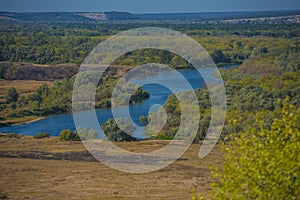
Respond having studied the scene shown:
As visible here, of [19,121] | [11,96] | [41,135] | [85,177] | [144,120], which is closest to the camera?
[85,177]

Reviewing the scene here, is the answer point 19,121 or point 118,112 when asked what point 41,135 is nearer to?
point 19,121

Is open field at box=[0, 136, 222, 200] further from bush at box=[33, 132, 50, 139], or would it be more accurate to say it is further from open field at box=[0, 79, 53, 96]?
open field at box=[0, 79, 53, 96]

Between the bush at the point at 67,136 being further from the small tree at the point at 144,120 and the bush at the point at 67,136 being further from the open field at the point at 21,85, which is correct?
the open field at the point at 21,85

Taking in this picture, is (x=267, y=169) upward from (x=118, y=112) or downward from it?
downward

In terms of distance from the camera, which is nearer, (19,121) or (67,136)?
(67,136)

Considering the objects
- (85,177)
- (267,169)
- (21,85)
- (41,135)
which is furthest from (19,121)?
(267,169)

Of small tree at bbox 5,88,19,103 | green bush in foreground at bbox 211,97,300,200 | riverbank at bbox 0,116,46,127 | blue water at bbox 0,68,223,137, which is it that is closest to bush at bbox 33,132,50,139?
blue water at bbox 0,68,223,137

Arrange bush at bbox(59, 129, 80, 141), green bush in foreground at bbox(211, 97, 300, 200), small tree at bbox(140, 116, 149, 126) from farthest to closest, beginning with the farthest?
small tree at bbox(140, 116, 149, 126) < bush at bbox(59, 129, 80, 141) < green bush in foreground at bbox(211, 97, 300, 200)

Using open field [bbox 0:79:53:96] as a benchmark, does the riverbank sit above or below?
below
